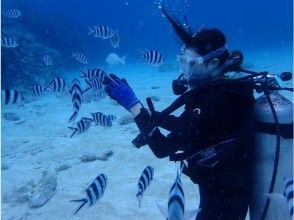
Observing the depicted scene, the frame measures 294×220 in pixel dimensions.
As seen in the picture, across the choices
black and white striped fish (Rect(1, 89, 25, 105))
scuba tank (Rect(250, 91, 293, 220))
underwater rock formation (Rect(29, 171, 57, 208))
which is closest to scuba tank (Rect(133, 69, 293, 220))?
scuba tank (Rect(250, 91, 293, 220))

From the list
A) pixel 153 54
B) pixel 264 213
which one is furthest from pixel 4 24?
pixel 264 213

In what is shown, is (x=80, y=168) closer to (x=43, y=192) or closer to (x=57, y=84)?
(x=43, y=192)

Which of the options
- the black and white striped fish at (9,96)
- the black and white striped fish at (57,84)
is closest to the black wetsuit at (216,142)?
the black and white striped fish at (9,96)

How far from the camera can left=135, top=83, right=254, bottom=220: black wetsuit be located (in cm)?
277

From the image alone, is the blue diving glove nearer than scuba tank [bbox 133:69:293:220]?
No

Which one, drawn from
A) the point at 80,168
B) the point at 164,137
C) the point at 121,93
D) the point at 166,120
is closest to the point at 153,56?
the point at 80,168

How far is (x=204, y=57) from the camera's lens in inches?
116

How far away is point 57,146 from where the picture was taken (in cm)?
983

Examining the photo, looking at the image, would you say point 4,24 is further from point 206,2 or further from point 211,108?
point 206,2

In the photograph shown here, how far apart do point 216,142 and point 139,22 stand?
12237 centimetres

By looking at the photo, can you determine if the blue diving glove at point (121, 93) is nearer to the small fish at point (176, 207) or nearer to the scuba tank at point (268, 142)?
the scuba tank at point (268, 142)

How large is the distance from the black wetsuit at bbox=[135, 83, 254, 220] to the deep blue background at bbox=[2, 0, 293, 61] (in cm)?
247

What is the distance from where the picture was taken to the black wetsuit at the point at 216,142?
2766 mm

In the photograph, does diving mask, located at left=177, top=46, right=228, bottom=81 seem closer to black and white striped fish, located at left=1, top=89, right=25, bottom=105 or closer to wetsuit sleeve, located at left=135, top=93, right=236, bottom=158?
wetsuit sleeve, located at left=135, top=93, right=236, bottom=158
